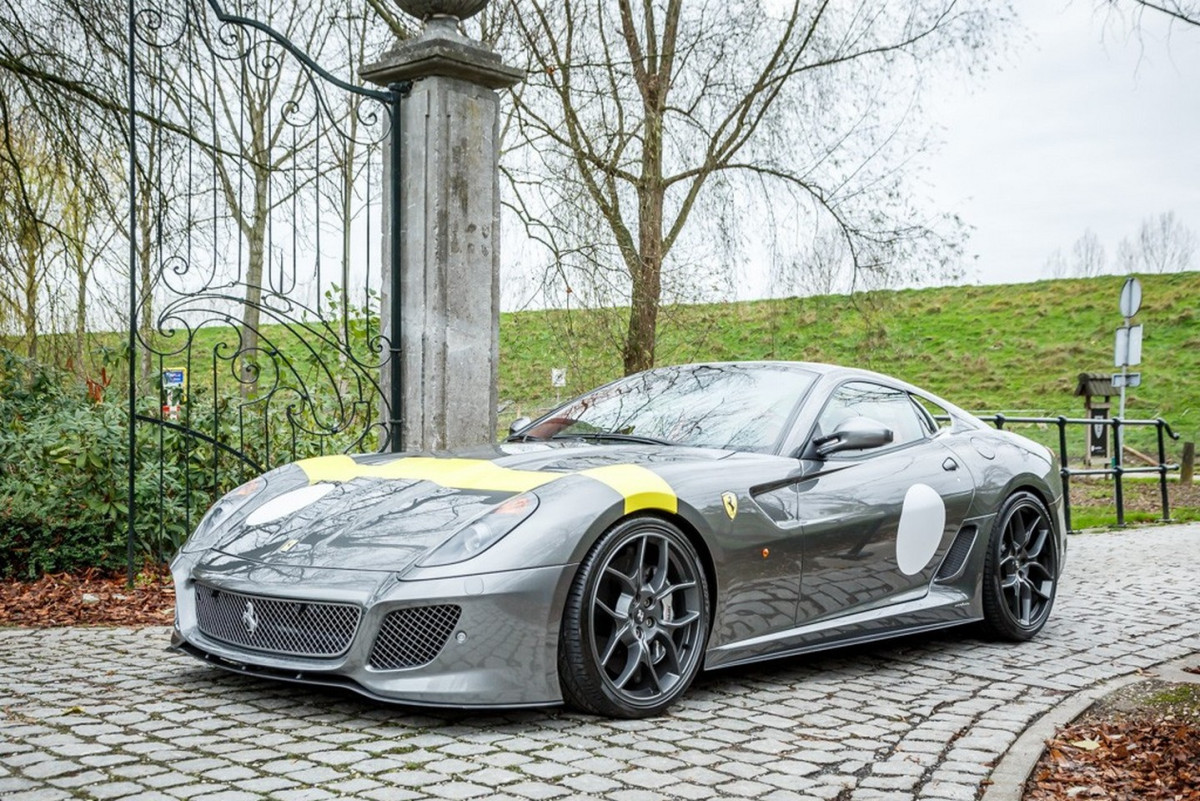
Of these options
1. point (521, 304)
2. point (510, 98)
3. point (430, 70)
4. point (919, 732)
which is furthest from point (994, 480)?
point (510, 98)

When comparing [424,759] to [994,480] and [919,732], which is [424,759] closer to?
[919,732]

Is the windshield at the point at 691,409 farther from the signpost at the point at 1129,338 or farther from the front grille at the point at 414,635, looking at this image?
the signpost at the point at 1129,338

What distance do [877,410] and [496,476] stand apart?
84.5 inches

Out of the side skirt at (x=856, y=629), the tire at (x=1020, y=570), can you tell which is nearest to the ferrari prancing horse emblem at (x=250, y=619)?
the side skirt at (x=856, y=629)

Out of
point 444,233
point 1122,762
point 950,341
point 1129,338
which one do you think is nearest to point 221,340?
point 444,233

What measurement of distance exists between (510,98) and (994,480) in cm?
597

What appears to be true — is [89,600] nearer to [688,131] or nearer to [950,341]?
[688,131]

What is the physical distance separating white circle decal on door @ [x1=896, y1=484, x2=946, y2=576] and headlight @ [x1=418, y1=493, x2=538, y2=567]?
1963 mm

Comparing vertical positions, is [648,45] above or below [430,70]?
above

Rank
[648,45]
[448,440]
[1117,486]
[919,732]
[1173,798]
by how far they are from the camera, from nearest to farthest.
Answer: [1173,798] → [919,732] → [448,440] → [648,45] → [1117,486]

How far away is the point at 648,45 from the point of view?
11398 millimetres

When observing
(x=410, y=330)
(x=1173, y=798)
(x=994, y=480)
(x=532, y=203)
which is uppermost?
(x=532, y=203)

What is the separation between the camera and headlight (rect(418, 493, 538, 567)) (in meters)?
4.15

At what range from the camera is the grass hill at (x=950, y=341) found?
1084 cm
